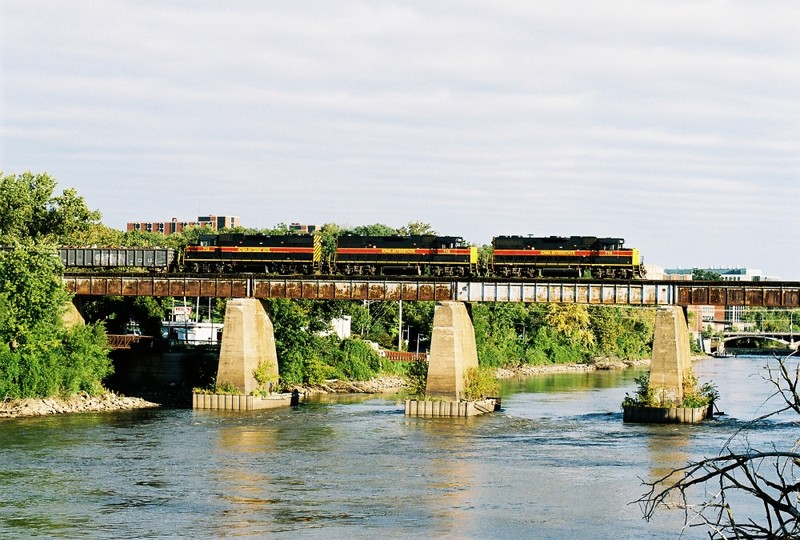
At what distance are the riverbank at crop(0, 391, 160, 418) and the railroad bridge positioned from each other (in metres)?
7.25

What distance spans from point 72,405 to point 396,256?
25.7m

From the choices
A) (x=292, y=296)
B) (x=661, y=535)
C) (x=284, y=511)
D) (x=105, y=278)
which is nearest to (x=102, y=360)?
(x=105, y=278)

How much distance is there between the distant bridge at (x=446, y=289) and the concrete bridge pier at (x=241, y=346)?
182 centimetres

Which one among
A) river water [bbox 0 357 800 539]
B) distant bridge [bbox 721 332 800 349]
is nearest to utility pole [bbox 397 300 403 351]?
distant bridge [bbox 721 332 800 349]

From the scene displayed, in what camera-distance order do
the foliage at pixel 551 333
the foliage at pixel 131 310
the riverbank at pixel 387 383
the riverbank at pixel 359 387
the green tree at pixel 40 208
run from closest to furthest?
the foliage at pixel 131 310
the riverbank at pixel 359 387
the riverbank at pixel 387 383
the green tree at pixel 40 208
the foliage at pixel 551 333

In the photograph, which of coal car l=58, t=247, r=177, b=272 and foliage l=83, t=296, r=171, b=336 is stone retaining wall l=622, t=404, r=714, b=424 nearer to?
coal car l=58, t=247, r=177, b=272

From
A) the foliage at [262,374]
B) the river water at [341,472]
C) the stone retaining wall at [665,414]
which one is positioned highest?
the foliage at [262,374]

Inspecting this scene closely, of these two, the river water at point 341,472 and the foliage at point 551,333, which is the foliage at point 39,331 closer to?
the river water at point 341,472

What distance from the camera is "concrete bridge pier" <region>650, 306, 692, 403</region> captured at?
69.2 meters

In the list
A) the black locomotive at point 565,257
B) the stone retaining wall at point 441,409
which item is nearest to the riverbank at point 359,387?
the black locomotive at point 565,257

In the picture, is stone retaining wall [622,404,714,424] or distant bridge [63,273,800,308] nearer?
stone retaining wall [622,404,714,424]

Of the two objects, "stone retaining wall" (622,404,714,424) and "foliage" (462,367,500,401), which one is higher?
"foliage" (462,367,500,401)

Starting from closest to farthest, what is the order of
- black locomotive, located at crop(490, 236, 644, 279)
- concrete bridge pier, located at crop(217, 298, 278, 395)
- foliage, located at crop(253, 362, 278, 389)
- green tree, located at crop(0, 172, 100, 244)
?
concrete bridge pier, located at crop(217, 298, 278, 395) → foliage, located at crop(253, 362, 278, 389) → black locomotive, located at crop(490, 236, 644, 279) → green tree, located at crop(0, 172, 100, 244)

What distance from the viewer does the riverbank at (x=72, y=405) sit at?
71.8 meters
